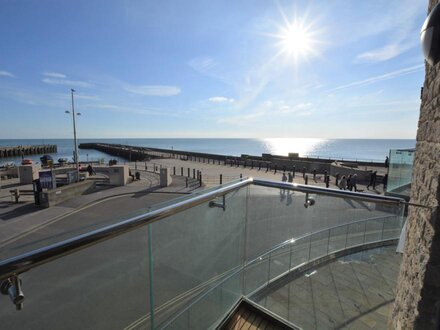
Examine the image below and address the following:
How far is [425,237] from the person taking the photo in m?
2.05

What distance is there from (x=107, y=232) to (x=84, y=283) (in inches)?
55.1

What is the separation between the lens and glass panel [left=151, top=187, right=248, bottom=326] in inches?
81.0

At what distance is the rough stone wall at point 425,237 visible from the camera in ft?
6.23

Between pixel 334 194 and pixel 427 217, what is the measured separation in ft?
2.38

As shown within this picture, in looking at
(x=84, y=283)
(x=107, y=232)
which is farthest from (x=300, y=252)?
(x=107, y=232)

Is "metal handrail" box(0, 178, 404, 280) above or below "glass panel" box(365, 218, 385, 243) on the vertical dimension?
above

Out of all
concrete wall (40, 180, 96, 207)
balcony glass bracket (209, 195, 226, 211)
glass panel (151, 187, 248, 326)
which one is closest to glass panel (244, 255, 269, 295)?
glass panel (151, 187, 248, 326)

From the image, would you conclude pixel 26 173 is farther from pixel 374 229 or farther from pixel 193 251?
pixel 374 229

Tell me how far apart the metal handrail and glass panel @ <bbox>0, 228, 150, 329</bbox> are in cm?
31

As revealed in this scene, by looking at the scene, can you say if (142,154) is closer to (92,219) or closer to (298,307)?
(92,219)

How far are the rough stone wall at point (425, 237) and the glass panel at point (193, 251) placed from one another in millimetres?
1723

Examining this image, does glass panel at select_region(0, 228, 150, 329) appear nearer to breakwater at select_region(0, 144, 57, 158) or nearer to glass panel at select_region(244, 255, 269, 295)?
glass panel at select_region(244, 255, 269, 295)

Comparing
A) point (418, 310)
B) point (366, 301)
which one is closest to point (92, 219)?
point (366, 301)

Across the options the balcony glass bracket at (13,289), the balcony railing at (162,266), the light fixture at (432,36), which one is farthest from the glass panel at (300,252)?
the balcony glass bracket at (13,289)
